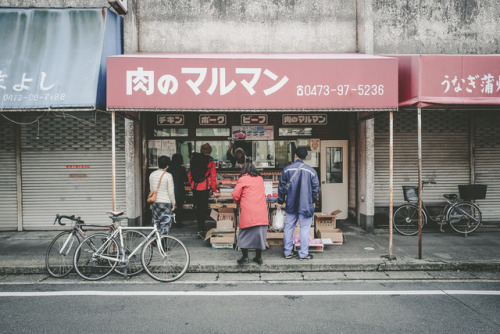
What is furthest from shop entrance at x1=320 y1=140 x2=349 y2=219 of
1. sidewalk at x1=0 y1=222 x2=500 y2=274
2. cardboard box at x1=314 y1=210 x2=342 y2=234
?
cardboard box at x1=314 y1=210 x2=342 y2=234

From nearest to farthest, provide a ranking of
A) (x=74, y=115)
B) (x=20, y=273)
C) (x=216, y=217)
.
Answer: (x=20, y=273) < (x=216, y=217) < (x=74, y=115)

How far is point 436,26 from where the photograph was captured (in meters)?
9.58

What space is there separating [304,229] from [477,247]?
13.4ft

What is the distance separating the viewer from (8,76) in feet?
25.0

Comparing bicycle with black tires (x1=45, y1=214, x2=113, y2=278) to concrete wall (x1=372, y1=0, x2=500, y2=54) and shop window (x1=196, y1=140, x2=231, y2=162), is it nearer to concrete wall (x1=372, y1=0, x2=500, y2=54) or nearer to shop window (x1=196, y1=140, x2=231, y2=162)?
shop window (x1=196, y1=140, x2=231, y2=162)

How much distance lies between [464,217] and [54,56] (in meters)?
10.7

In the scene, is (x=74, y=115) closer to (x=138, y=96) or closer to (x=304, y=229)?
(x=138, y=96)

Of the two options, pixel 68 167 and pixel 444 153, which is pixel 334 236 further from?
pixel 68 167

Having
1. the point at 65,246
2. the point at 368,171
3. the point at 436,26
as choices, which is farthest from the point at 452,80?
the point at 65,246

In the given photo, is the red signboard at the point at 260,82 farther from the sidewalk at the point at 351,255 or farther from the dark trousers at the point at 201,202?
the sidewalk at the point at 351,255

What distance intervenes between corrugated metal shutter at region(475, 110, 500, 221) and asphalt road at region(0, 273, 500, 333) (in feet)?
16.2

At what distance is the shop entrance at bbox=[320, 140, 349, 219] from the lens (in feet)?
35.3

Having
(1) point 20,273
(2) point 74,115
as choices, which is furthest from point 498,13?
(1) point 20,273

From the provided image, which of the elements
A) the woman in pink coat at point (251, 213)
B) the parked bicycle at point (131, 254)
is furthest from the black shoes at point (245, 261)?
the parked bicycle at point (131, 254)
